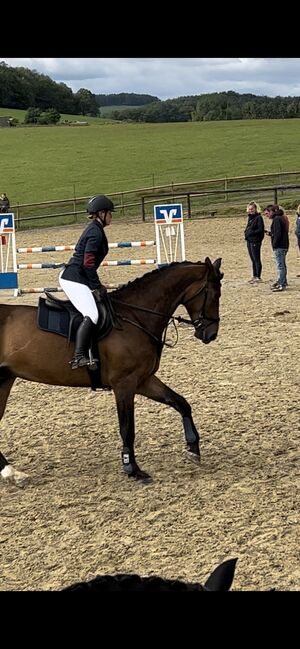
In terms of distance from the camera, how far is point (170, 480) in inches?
245

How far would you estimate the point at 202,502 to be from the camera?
5.74 meters

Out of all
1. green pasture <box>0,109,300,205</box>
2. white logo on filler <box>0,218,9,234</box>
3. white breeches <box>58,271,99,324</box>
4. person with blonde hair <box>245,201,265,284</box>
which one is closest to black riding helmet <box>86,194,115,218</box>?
white breeches <box>58,271,99,324</box>

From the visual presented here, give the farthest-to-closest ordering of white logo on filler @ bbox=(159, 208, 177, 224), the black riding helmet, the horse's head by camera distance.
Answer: white logo on filler @ bbox=(159, 208, 177, 224) < the horse's head < the black riding helmet

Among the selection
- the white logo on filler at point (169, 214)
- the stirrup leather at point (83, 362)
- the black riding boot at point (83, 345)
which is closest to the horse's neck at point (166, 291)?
the black riding boot at point (83, 345)

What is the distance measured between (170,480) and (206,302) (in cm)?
169

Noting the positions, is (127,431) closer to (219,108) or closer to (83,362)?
(83,362)

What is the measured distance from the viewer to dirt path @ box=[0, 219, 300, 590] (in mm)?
4887

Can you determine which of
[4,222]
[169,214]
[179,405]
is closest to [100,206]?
[179,405]

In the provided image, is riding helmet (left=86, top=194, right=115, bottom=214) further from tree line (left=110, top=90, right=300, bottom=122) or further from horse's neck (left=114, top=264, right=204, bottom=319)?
tree line (left=110, top=90, right=300, bottom=122)

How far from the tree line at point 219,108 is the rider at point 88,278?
1802 inches

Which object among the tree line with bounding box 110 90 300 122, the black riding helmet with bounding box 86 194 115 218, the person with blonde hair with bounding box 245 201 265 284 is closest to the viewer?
the black riding helmet with bounding box 86 194 115 218

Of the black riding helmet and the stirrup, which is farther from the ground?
the black riding helmet

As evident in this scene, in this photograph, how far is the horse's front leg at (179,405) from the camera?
6559 millimetres

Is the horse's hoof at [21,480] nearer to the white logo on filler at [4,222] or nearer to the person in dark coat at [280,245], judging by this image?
the white logo on filler at [4,222]
